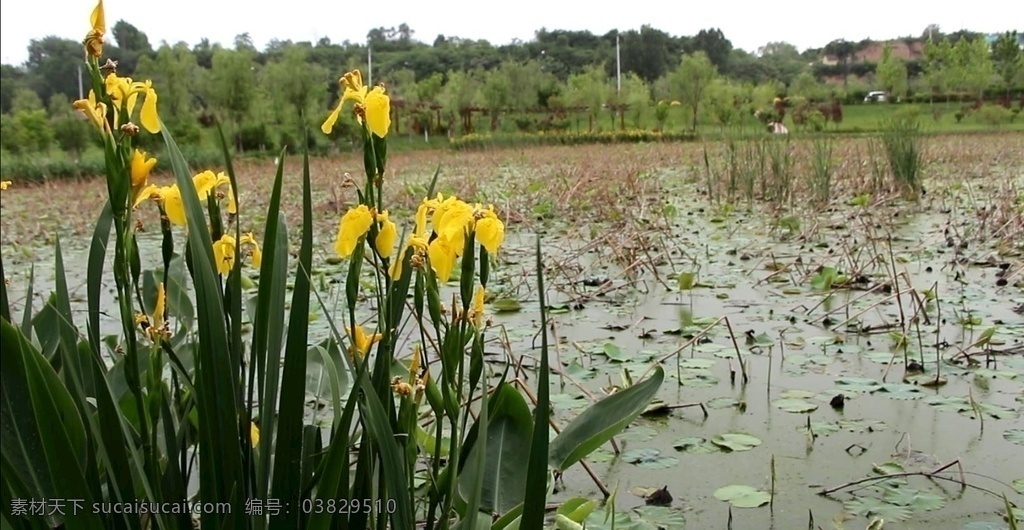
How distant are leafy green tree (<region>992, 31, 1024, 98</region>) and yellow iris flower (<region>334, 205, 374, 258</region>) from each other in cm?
2952

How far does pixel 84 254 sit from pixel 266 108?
779 inches

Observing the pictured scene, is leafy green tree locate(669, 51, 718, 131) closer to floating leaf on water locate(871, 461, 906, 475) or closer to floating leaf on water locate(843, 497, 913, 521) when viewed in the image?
floating leaf on water locate(871, 461, 906, 475)

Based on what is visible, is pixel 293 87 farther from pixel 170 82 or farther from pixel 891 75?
pixel 891 75

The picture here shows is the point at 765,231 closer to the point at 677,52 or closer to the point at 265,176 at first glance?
Answer: the point at 265,176

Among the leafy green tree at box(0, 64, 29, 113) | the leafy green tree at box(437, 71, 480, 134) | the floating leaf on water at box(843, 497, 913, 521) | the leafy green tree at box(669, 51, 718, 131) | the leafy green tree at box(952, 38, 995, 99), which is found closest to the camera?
the floating leaf on water at box(843, 497, 913, 521)

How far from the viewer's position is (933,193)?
16.5 feet

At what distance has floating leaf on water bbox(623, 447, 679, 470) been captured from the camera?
53.5 inches

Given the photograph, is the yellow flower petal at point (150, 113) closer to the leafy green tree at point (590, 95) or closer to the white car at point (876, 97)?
the leafy green tree at point (590, 95)

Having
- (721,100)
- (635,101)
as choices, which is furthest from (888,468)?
(721,100)

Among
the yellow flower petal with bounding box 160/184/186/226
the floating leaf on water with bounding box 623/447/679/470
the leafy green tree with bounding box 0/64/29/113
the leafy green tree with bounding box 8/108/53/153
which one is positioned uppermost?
the leafy green tree with bounding box 0/64/29/113

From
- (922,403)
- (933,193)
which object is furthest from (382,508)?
(933,193)

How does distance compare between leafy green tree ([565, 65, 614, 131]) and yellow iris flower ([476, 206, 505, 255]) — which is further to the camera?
leafy green tree ([565, 65, 614, 131])

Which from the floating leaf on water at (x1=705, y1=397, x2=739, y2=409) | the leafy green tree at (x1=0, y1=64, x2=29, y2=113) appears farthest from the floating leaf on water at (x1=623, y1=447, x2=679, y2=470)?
the leafy green tree at (x1=0, y1=64, x2=29, y2=113)

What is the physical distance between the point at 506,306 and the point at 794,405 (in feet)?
3.87
